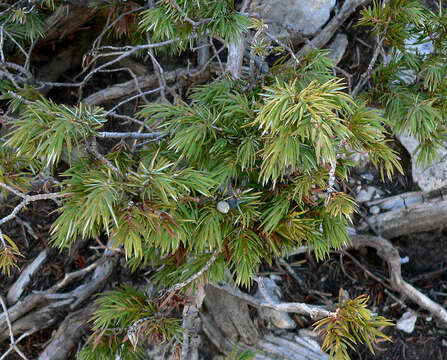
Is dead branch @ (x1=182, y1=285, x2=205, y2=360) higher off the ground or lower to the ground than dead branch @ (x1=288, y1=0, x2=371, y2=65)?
lower

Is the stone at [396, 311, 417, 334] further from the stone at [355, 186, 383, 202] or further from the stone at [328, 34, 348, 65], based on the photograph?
the stone at [328, 34, 348, 65]

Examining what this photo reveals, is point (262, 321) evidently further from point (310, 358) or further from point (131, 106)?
point (131, 106)

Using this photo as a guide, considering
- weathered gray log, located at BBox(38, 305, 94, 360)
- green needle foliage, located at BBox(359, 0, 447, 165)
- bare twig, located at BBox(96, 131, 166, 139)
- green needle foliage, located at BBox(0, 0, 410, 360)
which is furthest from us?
weathered gray log, located at BBox(38, 305, 94, 360)

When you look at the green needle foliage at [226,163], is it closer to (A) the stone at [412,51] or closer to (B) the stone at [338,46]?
(A) the stone at [412,51]

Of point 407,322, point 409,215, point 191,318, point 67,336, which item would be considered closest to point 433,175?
point 409,215

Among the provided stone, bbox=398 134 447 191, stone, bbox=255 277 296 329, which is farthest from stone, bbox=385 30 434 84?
stone, bbox=255 277 296 329

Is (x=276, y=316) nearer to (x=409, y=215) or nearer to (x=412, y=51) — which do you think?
(x=409, y=215)
